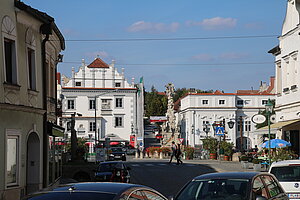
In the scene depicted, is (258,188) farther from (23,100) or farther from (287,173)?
(23,100)

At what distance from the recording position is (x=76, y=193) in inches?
271

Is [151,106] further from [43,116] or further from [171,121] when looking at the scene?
[43,116]

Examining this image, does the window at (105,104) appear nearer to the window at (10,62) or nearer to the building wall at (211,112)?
the building wall at (211,112)

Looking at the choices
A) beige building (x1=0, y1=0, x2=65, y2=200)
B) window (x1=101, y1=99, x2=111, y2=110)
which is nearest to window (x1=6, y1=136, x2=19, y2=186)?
beige building (x1=0, y1=0, x2=65, y2=200)

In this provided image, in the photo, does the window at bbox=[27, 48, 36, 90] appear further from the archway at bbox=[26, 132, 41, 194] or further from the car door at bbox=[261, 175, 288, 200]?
the car door at bbox=[261, 175, 288, 200]

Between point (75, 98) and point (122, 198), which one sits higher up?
Answer: point (75, 98)

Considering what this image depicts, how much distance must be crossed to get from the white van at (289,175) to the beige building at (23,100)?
28.4 feet

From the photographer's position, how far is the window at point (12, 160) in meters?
18.0

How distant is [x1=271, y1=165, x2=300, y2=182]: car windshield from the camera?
1549cm

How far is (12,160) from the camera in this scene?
60.6 feet

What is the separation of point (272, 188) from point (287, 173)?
174 inches

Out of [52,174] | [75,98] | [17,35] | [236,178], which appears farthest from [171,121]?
[236,178]

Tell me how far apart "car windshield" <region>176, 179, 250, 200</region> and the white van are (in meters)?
5.15

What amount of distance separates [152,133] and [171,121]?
55646 millimetres
